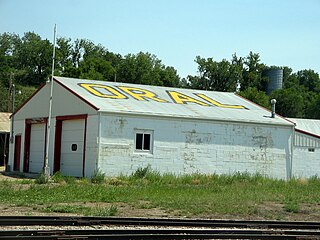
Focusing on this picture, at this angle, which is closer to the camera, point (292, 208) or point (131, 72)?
point (292, 208)

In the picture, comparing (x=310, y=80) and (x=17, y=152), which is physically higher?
(x=310, y=80)

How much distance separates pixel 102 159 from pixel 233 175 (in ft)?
A: 24.4

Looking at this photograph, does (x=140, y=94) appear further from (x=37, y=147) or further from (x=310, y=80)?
(x=310, y=80)

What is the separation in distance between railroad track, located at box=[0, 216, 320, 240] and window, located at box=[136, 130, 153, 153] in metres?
15.4

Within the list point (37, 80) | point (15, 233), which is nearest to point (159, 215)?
point (15, 233)

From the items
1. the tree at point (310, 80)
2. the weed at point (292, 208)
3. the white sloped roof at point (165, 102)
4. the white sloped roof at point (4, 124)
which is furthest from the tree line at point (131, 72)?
the weed at point (292, 208)

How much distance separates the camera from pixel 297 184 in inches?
1238

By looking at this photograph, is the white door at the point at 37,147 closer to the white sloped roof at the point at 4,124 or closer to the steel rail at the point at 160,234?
the white sloped roof at the point at 4,124

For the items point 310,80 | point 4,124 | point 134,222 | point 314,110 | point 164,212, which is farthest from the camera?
point 310,80

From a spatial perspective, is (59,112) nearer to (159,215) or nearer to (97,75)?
(159,215)

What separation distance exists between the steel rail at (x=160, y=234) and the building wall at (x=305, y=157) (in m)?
22.0

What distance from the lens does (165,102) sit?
35156 millimetres

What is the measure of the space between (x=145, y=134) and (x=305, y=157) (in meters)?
10.9

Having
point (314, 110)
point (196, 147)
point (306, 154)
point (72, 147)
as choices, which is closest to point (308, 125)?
point (306, 154)
